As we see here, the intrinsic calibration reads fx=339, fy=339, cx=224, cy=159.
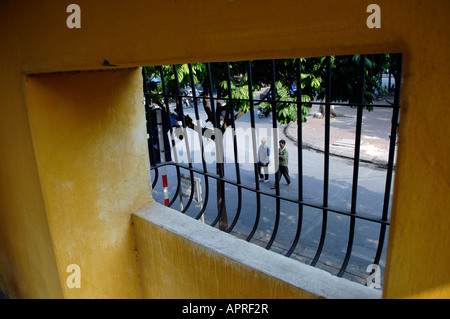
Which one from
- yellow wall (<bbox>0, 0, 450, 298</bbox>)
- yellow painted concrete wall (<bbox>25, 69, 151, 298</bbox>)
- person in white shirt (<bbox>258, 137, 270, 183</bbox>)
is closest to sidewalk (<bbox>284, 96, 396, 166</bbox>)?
person in white shirt (<bbox>258, 137, 270, 183</bbox>)

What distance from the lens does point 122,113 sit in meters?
2.63

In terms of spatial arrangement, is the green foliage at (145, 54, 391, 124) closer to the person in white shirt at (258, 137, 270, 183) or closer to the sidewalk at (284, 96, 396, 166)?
the person in white shirt at (258, 137, 270, 183)

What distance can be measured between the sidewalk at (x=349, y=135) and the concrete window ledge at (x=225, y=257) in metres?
8.28

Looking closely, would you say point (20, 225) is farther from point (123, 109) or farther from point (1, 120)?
point (123, 109)

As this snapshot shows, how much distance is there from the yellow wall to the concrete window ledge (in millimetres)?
198

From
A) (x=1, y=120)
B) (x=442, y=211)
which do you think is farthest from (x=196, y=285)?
(x=1, y=120)

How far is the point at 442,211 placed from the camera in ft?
3.30

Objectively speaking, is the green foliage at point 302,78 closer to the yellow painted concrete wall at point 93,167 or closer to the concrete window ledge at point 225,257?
the yellow painted concrete wall at point 93,167

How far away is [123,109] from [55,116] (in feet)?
1.63

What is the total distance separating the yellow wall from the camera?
970 mm

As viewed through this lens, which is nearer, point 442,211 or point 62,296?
point 442,211

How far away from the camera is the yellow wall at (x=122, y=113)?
3.18 ft

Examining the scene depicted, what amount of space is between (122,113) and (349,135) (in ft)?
41.9

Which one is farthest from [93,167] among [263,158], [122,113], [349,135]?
[349,135]
